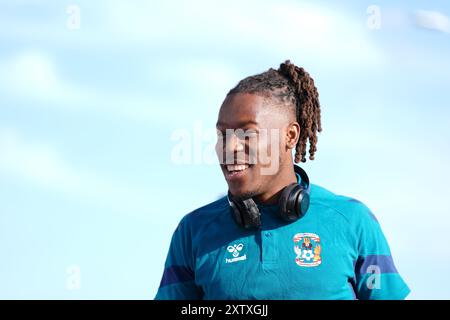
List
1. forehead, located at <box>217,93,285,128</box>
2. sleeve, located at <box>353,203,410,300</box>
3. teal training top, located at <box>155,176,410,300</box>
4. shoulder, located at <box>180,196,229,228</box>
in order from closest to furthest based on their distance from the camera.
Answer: teal training top, located at <box>155,176,410,300</box> → sleeve, located at <box>353,203,410,300</box> → forehead, located at <box>217,93,285,128</box> → shoulder, located at <box>180,196,229,228</box>

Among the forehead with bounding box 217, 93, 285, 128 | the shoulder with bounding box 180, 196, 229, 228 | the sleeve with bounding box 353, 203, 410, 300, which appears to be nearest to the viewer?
the sleeve with bounding box 353, 203, 410, 300

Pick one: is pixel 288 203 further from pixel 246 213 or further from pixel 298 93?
pixel 298 93

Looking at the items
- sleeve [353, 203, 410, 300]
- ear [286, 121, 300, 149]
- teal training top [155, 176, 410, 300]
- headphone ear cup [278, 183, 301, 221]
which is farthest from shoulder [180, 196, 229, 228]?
sleeve [353, 203, 410, 300]

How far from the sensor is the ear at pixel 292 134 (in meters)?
9.86

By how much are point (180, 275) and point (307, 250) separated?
1.01 metres

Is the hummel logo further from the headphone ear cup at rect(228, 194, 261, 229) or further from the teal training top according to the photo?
the headphone ear cup at rect(228, 194, 261, 229)

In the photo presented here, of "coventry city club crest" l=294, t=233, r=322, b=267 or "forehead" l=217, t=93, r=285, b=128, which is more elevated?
"forehead" l=217, t=93, r=285, b=128

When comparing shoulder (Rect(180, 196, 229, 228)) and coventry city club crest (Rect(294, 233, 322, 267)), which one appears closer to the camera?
coventry city club crest (Rect(294, 233, 322, 267))

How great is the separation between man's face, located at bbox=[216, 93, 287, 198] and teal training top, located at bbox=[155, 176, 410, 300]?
0.80 ft

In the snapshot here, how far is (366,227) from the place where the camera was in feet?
31.5

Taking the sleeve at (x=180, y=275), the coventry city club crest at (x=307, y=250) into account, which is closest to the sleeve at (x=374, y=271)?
the coventry city club crest at (x=307, y=250)

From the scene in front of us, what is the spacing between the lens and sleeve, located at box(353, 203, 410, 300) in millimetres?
9523
